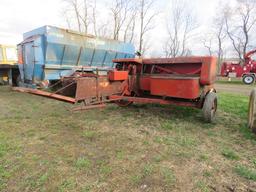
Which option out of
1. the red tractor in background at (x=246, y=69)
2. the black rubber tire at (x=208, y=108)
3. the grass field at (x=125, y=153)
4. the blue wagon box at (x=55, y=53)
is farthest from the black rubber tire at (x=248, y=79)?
the black rubber tire at (x=208, y=108)

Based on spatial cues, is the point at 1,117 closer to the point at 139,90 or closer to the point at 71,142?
the point at 71,142

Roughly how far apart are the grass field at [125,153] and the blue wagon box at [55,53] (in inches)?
94.5

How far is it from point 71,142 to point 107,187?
4.69 ft

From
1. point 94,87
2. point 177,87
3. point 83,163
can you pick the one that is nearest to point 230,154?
point 177,87

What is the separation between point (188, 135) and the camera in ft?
12.3

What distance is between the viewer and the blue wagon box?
6.79 metres

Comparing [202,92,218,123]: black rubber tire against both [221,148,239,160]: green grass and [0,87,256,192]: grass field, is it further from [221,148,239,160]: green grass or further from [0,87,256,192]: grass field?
[221,148,239,160]: green grass

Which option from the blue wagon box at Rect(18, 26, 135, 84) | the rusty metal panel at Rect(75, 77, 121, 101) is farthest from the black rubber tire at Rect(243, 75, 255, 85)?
the rusty metal panel at Rect(75, 77, 121, 101)

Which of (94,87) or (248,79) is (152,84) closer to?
(94,87)

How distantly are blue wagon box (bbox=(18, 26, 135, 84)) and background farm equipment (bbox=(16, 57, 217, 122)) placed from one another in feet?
8.61

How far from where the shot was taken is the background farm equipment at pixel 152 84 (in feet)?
13.3

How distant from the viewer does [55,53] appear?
708cm

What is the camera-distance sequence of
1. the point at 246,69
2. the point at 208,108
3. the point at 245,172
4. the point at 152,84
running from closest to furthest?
the point at 245,172 < the point at 208,108 < the point at 152,84 < the point at 246,69

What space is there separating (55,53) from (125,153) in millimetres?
5459
